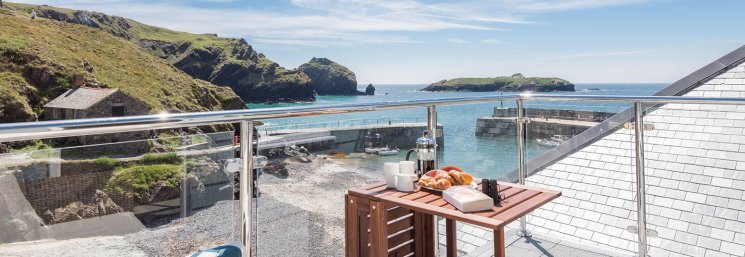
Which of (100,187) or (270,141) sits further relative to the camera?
(270,141)

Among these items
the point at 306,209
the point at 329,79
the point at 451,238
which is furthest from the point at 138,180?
the point at 329,79

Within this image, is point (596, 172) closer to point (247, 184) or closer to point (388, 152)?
point (388, 152)

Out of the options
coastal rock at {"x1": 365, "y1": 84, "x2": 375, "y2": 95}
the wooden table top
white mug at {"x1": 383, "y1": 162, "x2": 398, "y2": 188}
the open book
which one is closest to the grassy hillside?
white mug at {"x1": 383, "y1": 162, "x2": 398, "y2": 188}

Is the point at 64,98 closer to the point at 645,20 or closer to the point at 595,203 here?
the point at 595,203

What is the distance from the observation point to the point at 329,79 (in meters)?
96.1

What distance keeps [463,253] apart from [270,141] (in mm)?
1510

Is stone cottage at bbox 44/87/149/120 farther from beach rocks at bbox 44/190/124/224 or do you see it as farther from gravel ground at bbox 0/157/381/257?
beach rocks at bbox 44/190/124/224

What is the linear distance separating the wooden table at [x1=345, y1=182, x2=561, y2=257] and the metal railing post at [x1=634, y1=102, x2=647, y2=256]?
4.00 ft

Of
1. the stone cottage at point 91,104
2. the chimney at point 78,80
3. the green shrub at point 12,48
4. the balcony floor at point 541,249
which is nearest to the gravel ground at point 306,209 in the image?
the balcony floor at point 541,249

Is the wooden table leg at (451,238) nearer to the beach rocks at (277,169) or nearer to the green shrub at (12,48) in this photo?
the beach rocks at (277,169)

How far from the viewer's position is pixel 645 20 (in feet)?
137

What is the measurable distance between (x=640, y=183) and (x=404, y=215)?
170 centimetres

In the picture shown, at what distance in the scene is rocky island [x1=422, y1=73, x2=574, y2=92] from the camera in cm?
6919

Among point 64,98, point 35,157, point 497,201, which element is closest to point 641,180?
point 497,201
